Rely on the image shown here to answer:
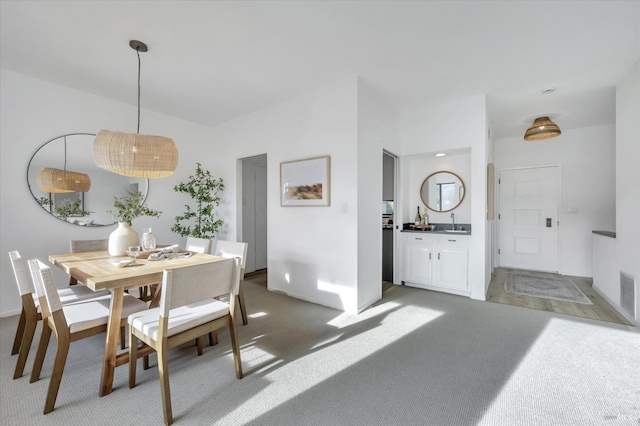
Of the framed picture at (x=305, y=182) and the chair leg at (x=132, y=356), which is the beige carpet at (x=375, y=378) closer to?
the chair leg at (x=132, y=356)

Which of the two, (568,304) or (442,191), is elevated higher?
(442,191)

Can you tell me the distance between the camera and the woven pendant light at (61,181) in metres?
3.21

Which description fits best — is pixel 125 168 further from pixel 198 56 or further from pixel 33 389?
pixel 33 389

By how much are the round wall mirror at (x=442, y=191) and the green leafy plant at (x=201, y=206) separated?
11.3 ft

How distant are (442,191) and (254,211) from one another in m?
3.33

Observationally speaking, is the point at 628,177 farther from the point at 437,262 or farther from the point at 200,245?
the point at 200,245

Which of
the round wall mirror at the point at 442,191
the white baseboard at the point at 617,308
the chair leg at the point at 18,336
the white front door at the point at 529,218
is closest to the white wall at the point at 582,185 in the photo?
the white front door at the point at 529,218

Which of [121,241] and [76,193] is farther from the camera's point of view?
[76,193]

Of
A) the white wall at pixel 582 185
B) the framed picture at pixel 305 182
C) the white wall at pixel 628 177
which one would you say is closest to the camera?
the white wall at pixel 628 177

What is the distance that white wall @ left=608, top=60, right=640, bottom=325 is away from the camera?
2.74 metres

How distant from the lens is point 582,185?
4.79 m

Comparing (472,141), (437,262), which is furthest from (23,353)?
(472,141)

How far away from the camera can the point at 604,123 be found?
4.57 m

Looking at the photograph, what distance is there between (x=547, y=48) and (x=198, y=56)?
3.32 m
